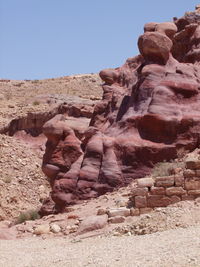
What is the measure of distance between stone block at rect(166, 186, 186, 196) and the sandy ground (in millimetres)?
2254

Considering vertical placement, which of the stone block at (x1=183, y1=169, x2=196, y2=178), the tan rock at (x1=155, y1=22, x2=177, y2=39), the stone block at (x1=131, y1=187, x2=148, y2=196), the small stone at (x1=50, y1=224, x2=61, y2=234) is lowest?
the small stone at (x1=50, y1=224, x2=61, y2=234)

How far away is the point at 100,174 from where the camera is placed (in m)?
16.1

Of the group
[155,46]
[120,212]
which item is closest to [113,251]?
[120,212]

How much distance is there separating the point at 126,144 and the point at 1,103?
31486mm

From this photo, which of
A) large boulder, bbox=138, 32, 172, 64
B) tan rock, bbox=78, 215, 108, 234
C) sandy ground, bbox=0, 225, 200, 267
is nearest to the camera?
sandy ground, bbox=0, 225, 200, 267

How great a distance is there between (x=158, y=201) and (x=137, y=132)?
3.25 meters

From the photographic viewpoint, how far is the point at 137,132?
16.5 metres

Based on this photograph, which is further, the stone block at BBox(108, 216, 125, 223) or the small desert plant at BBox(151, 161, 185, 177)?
the small desert plant at BBox(151, 161, 185, 177)

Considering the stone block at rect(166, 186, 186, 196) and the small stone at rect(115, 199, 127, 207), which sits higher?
the stone block at rect(166, 186, 186, 196)

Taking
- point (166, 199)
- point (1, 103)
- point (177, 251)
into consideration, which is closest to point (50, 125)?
point (166, 199)

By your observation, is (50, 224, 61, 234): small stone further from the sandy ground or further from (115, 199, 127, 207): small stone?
(115, 199, 127, 207): small stone

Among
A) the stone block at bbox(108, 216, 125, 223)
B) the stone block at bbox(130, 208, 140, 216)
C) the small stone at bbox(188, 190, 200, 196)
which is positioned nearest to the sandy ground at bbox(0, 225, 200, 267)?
the stone block at bbox(108, 216, 125, 223)

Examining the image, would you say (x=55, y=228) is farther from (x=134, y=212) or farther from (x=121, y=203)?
(x=134, y=212)

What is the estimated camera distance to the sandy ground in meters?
8.87
